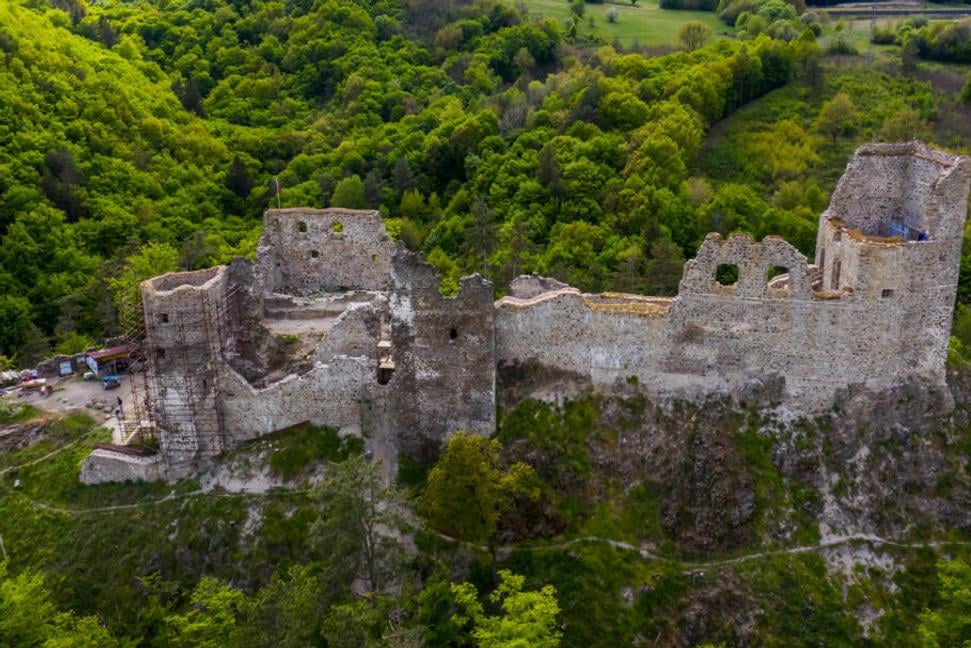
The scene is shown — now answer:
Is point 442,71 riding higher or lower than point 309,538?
higher

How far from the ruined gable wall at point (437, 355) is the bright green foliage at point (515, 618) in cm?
806

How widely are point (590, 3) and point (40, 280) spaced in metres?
86.9

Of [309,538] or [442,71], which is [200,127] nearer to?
[442,71]

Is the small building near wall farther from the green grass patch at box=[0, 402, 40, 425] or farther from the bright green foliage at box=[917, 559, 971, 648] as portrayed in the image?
the bright green foliage at box=[917, 559, 971, 648]

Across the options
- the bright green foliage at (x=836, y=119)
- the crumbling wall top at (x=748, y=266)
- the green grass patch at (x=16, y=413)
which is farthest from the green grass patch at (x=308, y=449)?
the bright green foliage at (x=836, y=119)

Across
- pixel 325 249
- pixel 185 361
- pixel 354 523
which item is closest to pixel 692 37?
pixel 325 249

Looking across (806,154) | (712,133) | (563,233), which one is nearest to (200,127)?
(563,233)

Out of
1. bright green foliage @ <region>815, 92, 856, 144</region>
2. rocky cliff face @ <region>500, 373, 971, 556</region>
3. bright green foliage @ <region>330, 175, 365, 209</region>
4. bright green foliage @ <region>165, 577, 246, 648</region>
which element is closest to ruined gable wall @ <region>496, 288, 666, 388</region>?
rocky cliff face @ <region>500, 373, 971, 556</region>

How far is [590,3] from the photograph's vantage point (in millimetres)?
133875

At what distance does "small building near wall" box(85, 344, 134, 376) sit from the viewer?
5188 cm

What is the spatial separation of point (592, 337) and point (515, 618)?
1268 cm

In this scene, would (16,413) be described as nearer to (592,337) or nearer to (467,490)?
(467,490)

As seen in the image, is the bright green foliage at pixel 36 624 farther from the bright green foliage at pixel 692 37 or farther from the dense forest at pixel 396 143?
the bright green foliage at pixel 692 37

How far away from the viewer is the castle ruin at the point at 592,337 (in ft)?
126
